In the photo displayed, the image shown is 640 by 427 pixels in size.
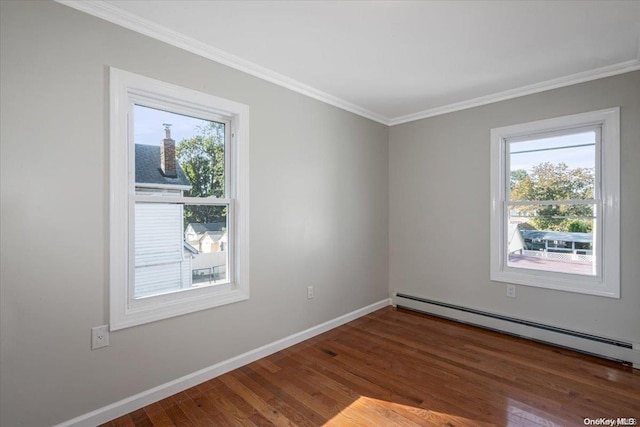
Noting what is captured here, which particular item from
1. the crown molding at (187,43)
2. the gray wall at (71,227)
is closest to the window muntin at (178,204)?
the gray wall at (71,227)

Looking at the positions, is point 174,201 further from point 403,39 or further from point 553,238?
point 553,238

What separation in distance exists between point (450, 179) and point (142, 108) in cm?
326

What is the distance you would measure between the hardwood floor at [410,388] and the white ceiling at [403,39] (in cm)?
253

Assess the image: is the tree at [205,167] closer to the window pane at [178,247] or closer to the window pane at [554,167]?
the window pane at [178,247]

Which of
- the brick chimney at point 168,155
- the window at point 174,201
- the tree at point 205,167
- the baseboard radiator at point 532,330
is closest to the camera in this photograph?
the window at point 174,201

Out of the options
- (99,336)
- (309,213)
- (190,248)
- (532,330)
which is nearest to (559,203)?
(532,330)

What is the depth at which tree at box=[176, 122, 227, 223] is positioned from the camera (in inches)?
96.6

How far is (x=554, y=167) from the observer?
3172 mm

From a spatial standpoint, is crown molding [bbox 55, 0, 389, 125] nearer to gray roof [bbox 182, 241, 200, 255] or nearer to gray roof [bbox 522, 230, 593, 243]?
gray roof [bbox 182, 241, 200, 255]

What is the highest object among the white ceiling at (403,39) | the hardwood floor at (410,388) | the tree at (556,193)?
the white ceiling at (403,39)

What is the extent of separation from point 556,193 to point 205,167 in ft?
11.1

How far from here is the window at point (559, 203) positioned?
280 cm

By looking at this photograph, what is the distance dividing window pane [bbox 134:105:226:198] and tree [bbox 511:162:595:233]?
309 cm

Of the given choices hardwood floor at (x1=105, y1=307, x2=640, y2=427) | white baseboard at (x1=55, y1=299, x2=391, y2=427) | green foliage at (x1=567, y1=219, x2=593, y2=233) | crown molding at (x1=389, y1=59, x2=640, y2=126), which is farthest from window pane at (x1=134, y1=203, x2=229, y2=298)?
green foliage at (x1=567, y1=219, x2=593, y2=233)
